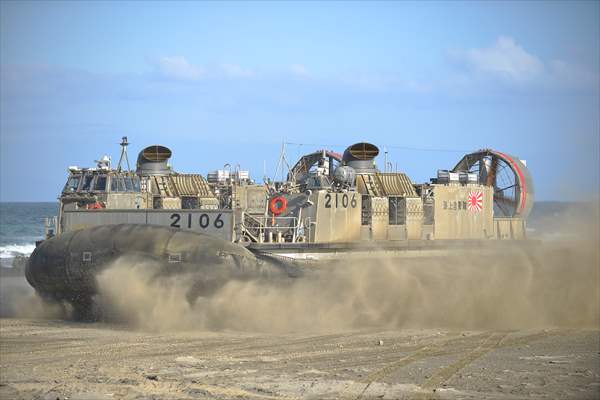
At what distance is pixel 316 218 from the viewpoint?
16.9 metres

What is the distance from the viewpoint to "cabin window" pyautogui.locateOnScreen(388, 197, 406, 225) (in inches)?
736

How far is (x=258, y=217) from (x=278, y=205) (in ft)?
2.71

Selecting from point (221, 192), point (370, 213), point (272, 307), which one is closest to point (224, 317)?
point (272, 307)

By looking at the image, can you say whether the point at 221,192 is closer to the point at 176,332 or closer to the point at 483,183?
the point at 483,183

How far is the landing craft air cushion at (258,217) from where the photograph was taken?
43.7ft

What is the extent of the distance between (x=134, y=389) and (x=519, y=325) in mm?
6212

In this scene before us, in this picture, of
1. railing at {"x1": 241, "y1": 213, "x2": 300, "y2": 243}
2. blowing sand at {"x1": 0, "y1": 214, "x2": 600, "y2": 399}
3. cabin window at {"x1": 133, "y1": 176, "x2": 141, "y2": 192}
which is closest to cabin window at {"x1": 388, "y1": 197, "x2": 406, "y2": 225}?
railing at {"x1": 241, "y1": 213, "x2": 300, "y2": 243}

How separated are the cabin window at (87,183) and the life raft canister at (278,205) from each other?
3271 mm

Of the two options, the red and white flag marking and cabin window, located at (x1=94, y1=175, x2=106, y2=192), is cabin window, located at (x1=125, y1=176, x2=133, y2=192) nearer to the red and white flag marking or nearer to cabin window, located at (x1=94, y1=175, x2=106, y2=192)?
cabin window, located at (x1=94, y1=175, x2=106, y2=192)

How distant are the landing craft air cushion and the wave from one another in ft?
46.7

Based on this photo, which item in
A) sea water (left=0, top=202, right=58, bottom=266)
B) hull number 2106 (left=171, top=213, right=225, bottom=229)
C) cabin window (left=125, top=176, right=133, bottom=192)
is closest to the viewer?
hull number 2106 (left=171, top=213, right=225, bottom=229)

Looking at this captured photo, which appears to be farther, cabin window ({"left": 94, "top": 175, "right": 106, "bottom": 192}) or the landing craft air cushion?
cabin window ({"left": 94, "top": 175, "right": 106, "bottom": 192})

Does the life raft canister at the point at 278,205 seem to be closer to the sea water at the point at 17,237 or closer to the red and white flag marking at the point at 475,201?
the red and white flag marking at the point at 475,201

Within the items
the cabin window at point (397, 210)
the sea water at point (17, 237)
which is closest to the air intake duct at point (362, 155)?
the cabin window at point (397, 210)
